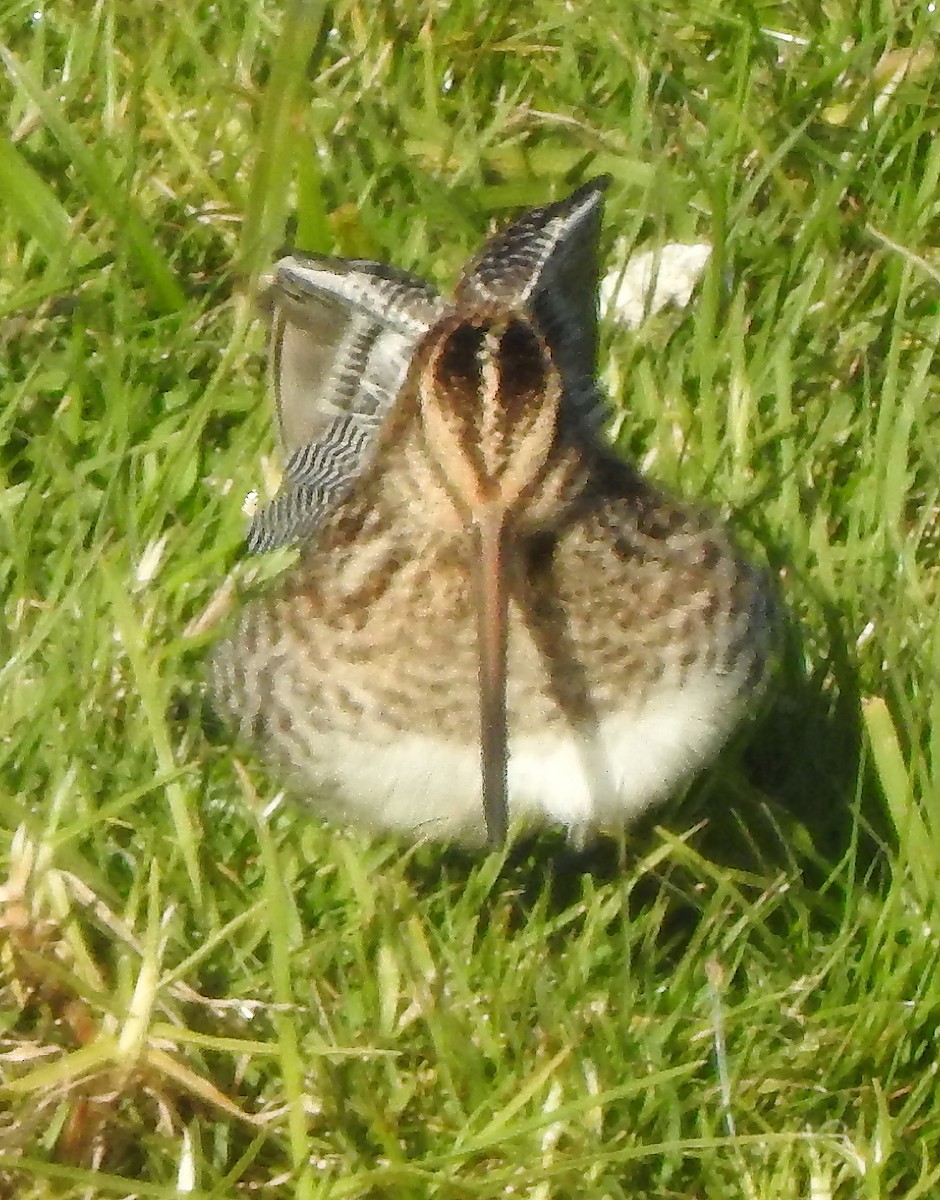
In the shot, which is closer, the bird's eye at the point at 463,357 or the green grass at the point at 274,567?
the bird's eye at the point at 463,357

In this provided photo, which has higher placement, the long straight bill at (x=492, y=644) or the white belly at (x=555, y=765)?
the long straight bill at (x=492, y=644)

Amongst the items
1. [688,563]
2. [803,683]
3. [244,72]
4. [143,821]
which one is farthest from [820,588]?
[244,72]

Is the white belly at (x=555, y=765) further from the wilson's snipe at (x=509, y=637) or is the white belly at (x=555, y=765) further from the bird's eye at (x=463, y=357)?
the bird's eye at (x=463, y=357)

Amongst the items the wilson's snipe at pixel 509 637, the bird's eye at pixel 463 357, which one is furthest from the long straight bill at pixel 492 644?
the bird's eye at pixel 463 357

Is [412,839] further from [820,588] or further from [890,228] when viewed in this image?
[890,228]

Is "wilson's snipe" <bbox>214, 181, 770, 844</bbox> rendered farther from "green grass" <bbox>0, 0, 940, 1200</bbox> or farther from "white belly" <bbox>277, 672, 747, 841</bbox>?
"green grass" <bbox>0, 0, 940, 1200</bbox>

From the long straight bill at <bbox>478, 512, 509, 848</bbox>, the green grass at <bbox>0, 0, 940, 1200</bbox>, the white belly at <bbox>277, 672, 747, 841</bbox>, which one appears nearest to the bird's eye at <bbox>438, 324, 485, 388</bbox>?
the long straight bill at <bbox>478, 512, 509, 848</bbox>

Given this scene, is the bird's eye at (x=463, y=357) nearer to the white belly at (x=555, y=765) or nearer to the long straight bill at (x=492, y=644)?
the long straight bill at (x=492, y=644)
